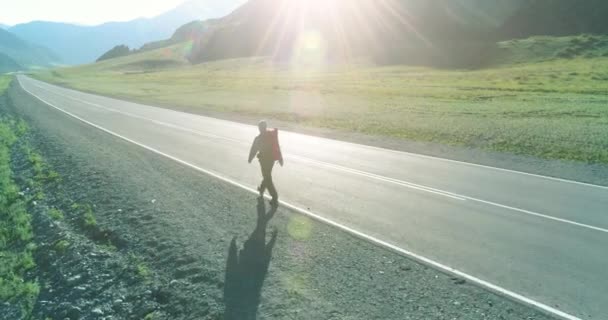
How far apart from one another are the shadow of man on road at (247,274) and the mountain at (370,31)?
95.4 meters

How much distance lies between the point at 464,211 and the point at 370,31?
13733 cm

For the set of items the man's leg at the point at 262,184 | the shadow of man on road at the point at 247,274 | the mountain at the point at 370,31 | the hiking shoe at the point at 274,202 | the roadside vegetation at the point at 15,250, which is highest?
the mountain at the point at 370,31

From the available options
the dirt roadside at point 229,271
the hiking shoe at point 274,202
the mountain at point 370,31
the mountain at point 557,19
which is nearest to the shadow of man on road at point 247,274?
the dirt roadside at point 229,271

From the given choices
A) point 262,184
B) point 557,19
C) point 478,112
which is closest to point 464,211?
point 262,184

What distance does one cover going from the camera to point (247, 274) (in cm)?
773

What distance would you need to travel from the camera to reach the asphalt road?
7.33 meters

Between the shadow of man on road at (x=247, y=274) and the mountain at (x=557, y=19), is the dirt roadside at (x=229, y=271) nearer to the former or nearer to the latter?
the shadow of man on road at (x=247, y=274)

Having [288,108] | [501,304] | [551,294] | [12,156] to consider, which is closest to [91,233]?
[501,304]

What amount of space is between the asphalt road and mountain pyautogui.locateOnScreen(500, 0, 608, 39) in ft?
387

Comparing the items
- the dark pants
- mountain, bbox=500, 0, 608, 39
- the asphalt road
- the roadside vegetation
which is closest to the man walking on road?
the dark pants

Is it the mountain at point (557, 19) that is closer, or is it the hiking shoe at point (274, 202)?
the hiking shoe at point (274, 202)

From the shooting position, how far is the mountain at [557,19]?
112 m

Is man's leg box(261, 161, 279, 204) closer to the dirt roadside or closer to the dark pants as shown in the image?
the dark pants

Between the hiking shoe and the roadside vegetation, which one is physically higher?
the hiking shoe
